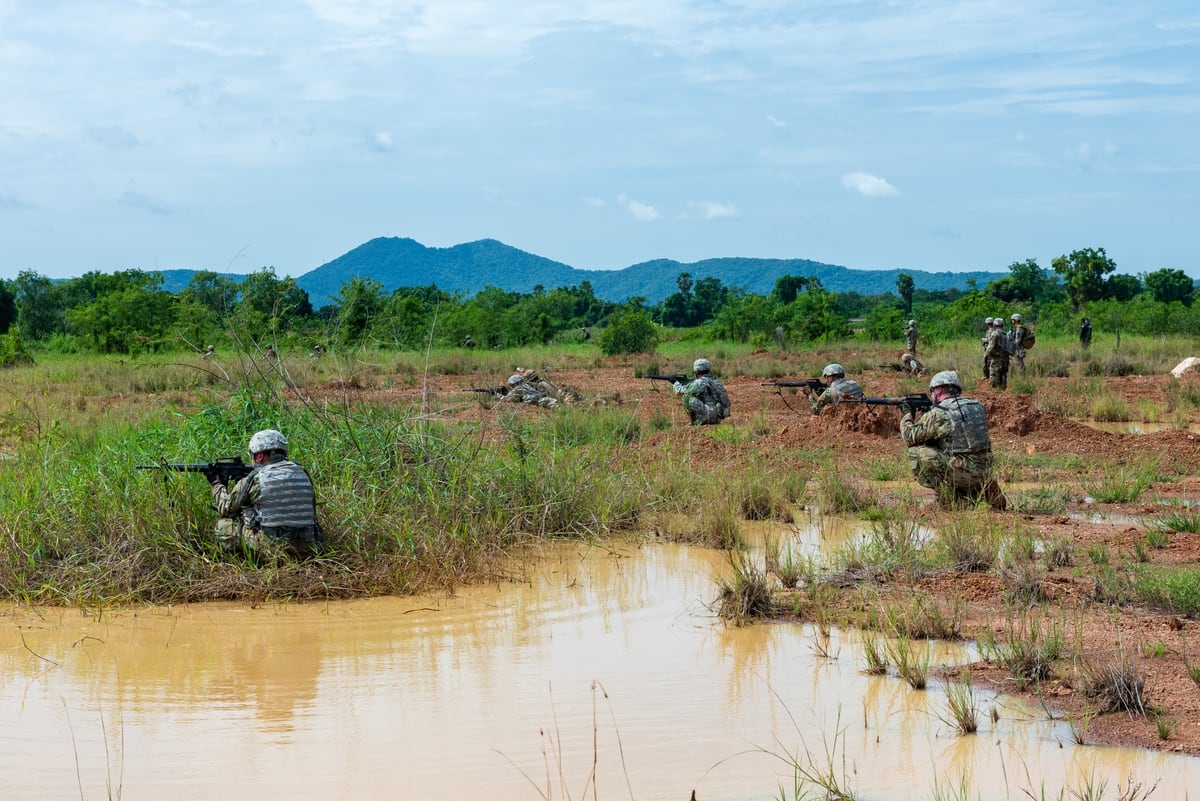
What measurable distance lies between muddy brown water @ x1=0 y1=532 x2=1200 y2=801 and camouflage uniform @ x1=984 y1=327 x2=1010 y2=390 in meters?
13.3

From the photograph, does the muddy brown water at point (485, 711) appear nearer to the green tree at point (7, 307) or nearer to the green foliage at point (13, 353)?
the green foliage at point (13, 353)

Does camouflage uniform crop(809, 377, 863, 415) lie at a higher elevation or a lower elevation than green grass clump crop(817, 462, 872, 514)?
higher

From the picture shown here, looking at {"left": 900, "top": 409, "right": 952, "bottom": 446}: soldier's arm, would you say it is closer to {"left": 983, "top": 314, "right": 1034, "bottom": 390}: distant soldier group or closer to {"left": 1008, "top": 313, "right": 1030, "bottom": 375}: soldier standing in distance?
{"left": 983, "top": 314, "right": 1034, "bottom": 390}: distant soldier group

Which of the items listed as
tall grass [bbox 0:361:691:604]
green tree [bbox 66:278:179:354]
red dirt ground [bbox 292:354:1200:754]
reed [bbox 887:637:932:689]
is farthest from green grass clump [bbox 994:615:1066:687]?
green tree [bbox 66:278:179:354]

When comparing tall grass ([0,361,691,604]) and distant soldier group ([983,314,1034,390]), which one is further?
distant soldier group ([983,314,1034,390])

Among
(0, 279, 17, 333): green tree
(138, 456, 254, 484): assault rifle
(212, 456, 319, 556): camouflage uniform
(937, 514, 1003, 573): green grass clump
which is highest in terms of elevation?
(0, 279, 17, 333): green tree

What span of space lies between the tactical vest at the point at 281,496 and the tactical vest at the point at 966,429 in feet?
17.9

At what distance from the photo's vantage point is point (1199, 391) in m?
21.0

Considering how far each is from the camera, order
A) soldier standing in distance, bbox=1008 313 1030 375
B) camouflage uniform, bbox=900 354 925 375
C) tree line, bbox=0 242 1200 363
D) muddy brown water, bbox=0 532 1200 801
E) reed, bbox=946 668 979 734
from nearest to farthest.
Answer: muddy brown water, bbox=0 532 1200 801, reed, bbox=946 668 979 734, soldier standing in distance, bbox=1008 313 1030 375, camouflage uniform, bbox=900 354 925 375, tree line, bbox=0 242 1200 363

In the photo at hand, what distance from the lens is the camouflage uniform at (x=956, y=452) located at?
10.6 meters

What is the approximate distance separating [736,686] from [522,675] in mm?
1145

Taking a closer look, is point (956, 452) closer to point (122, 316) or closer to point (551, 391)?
point (551, 391)

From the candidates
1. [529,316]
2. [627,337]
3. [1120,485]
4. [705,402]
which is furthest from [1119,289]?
[1120,485]

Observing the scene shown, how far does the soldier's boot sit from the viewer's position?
10875mm
